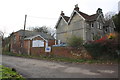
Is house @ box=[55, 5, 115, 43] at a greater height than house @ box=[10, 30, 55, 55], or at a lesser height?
greater

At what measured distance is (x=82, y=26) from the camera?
84.2 ft

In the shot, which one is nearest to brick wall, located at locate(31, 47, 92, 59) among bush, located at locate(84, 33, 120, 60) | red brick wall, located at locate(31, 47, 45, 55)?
red brick wall, located at locate(31, 47, 45, 55)

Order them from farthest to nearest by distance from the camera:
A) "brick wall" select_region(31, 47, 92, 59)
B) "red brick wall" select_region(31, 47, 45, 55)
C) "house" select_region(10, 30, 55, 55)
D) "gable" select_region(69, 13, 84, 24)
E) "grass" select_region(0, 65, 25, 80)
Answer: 1. "house" select_region(10, 30, 55, 55)
2. "gable" select_region(69, 13, 84, 24)
3. "red brick wall" select_region(31, 47, 45, 55)
4. "brick wall" select_region(31, 47, 92, 59)
5. "grass" select_region(0, 65, 25, 80)

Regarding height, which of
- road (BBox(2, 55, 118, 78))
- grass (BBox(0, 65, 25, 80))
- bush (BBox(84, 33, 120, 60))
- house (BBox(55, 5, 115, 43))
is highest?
house (BBox(55, 5, 115, 43))

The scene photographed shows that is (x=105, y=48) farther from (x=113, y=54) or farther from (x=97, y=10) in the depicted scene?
(x=97, y=10)

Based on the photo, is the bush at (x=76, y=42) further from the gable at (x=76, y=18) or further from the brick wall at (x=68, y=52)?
the gable at (x=76, y=18)

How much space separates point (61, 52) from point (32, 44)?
442 inches

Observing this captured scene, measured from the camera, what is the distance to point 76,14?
27.1 meters

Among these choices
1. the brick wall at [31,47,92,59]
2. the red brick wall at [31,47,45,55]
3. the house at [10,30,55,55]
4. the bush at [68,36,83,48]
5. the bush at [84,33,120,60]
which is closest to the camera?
the bush at [84,33,120,60]

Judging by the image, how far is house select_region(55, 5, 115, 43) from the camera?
25516mm

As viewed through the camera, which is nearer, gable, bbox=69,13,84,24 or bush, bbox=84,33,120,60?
bush, bbox=84,33,120,60

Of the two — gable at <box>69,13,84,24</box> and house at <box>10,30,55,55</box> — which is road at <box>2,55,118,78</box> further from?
gable at <box>69,13,84,24</box>

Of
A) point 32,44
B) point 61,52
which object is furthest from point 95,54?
point 32,44

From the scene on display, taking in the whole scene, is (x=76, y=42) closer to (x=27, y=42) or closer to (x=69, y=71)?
(x=69, y=71)
